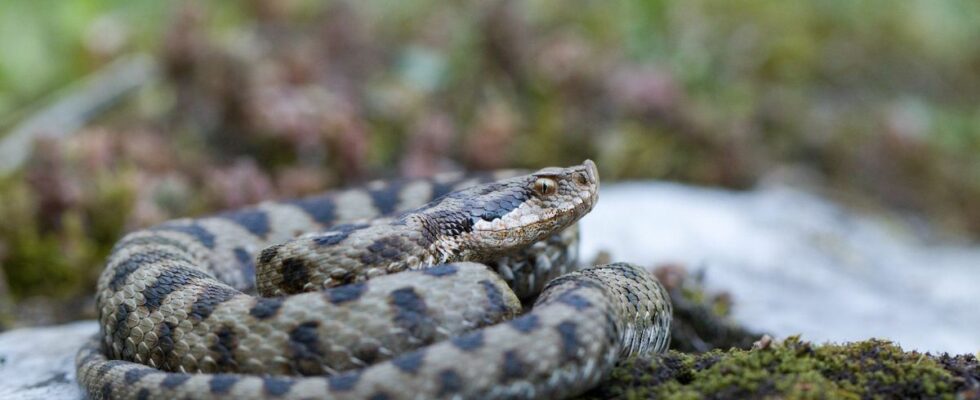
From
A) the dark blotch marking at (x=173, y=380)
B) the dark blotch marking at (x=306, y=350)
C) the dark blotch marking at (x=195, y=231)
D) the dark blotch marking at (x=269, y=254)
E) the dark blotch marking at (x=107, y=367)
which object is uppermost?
the dark blotch marking at (x=195, y=231)

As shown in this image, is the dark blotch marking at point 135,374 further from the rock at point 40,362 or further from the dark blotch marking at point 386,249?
the dark blotch marking at point 386,249

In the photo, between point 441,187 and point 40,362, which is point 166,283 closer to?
point 40,362

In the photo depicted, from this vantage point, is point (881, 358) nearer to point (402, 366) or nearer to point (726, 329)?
point (726, 329)

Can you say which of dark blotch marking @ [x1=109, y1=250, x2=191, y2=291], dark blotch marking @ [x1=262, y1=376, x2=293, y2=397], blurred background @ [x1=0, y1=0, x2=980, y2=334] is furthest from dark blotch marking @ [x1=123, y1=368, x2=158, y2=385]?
blurred background @ [x1=0, y1=0, x2=980, y2=334]

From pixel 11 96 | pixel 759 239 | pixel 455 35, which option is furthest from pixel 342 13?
pixel 759 239

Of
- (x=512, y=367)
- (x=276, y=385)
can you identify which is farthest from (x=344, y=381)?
→ (x=512, y=367)

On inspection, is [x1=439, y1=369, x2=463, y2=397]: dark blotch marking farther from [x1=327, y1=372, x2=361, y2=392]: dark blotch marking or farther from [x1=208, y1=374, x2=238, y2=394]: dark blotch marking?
[x1=208, y1=374, x2=238, y2=394]: dark blotch marking

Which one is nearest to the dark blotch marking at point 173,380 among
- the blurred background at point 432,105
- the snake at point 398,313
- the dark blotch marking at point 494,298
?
the snake at point 398,313
